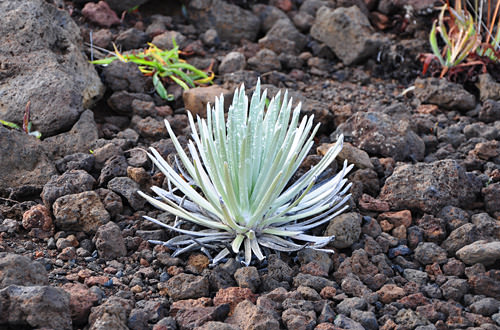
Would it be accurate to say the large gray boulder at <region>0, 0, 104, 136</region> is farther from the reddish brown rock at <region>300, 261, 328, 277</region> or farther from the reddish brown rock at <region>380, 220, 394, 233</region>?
the reddish brown rock at <region>380, 220, 394, 233</region>

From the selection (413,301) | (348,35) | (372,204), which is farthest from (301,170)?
(348,35)

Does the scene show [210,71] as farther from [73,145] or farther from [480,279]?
[480,279]

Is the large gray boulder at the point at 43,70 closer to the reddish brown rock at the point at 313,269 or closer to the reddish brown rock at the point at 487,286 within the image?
the reddish brown rock at the point at 313,269

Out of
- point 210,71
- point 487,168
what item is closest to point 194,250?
point 487,168

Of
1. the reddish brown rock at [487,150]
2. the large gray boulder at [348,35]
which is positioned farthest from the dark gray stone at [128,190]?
the large gray boulder at [348,35]

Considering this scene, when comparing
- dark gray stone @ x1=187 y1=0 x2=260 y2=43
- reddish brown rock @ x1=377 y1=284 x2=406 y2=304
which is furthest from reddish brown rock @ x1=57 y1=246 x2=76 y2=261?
dark gray stone @ x1=187 y1=0 x2=260 y2=43

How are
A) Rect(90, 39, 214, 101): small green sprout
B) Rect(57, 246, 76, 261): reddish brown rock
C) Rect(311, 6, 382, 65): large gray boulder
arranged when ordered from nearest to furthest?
1. Rect(57, 246, 76, 261): reddish brown rock
2. Rect(90, 39, 214, 101): small green sprout
3. Rect(311, 6, 382, 65): large gray boulder
